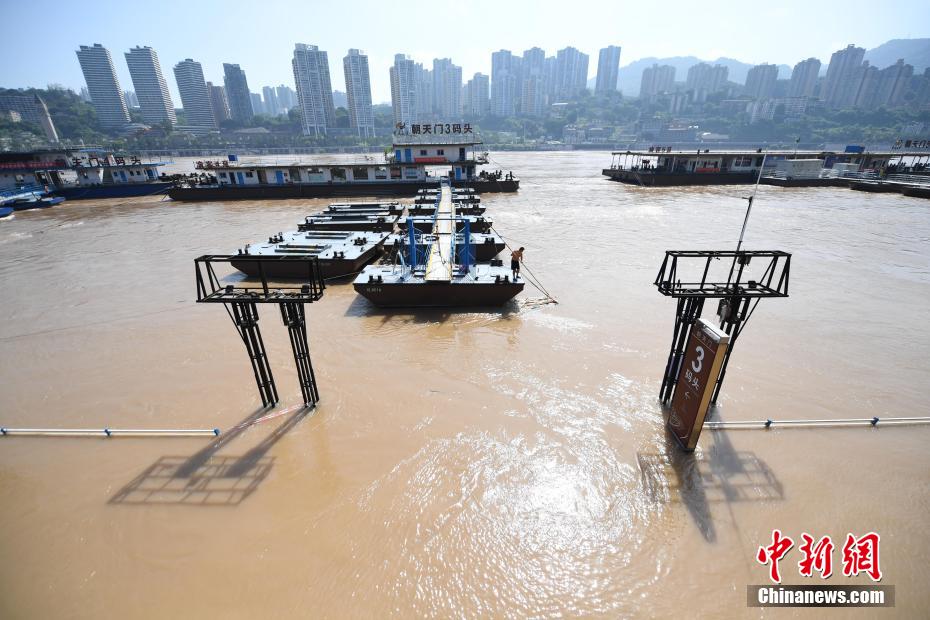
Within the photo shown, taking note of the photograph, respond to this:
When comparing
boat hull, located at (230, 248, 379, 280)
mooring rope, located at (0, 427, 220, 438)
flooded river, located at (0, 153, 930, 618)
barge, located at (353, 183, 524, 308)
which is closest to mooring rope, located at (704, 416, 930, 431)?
flooded river, located at (0, 153, 930, 618)

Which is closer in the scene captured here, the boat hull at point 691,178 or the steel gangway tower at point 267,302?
the steel gangway tower at point 267,302

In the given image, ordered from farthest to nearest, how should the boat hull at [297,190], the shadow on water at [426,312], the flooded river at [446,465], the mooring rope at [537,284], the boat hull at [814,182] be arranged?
the boat hull at [814,182]
the boat hull at [297,190]
the mooring rope at [537,284]
the shadow on water at [426,312]
the flooded river at [446,465]

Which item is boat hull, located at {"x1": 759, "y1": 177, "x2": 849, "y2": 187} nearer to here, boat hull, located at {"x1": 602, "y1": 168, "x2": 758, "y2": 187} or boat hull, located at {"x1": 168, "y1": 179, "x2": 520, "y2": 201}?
boat hull, located at {"x1": 602, "y1": 168, "x2": 758, "y2": 187}

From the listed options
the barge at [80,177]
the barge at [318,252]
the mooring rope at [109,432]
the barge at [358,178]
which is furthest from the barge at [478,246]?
the barge at [80,177]

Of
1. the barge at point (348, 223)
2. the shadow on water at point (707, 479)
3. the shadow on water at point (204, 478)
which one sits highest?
the barge at point (348, 223)

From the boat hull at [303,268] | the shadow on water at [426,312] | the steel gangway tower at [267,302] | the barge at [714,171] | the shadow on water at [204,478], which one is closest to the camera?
the shadow on water at [204,478]

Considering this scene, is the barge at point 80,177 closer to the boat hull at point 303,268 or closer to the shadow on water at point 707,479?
the boat hull at point 303,268

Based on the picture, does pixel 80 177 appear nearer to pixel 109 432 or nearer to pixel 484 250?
pixel 484 250

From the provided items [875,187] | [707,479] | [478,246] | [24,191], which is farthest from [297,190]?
[875,187]
